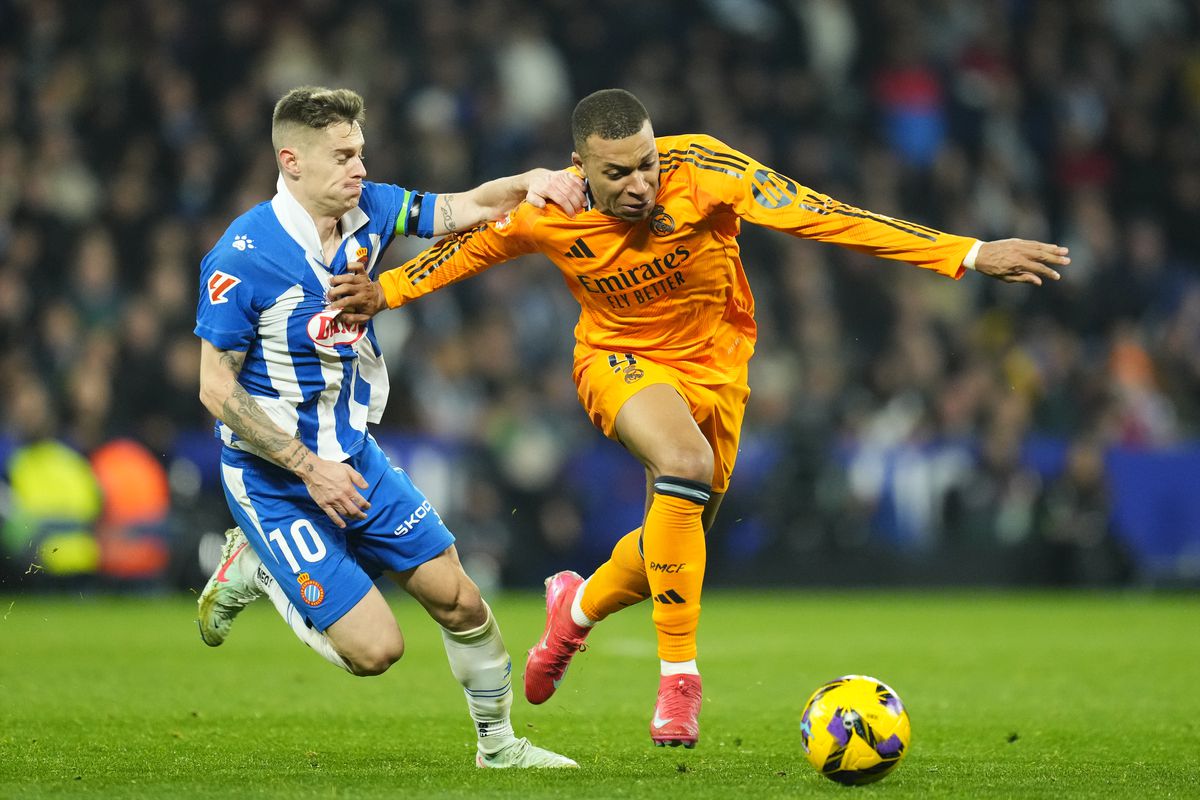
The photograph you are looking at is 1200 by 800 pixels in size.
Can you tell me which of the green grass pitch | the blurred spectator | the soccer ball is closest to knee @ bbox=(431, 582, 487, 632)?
the green grass pitch

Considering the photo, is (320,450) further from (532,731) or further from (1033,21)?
(1033,21)

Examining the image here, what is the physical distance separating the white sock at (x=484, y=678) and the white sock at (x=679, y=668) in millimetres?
563

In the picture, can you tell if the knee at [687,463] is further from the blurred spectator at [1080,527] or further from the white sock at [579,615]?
the blurred spectator at [1080,527]

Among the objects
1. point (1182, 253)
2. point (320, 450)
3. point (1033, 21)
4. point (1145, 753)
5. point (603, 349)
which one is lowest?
point (1145, 753)

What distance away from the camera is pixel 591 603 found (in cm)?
660

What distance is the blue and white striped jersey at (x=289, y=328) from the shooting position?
5543 mm

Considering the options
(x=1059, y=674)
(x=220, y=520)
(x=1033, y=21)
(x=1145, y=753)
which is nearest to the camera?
(x=1145, y=753)

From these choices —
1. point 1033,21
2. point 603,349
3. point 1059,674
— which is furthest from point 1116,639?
point 1033,21

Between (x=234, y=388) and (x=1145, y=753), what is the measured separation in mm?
3525

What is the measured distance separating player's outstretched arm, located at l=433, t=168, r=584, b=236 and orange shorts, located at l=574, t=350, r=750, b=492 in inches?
25.3

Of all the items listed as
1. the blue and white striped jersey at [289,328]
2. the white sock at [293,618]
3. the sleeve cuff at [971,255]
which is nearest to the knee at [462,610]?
the white sock at [293,618]

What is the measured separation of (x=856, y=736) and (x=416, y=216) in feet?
7.89

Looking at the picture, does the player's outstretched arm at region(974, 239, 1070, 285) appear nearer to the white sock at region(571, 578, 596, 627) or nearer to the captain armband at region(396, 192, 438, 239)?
the captain armband at region(396, 192, 438, 239)

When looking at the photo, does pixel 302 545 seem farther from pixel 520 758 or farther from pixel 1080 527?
pixel 1080 527
